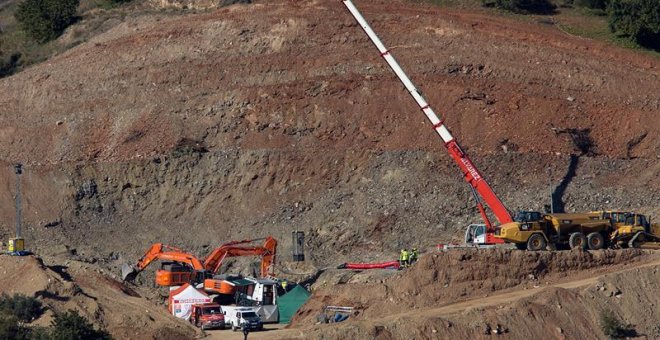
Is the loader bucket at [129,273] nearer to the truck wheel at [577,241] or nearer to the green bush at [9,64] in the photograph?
the truck wheel at [577,241]

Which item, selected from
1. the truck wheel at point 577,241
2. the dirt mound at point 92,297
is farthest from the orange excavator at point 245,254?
the truck wheel at point 577,241

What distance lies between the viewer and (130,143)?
64.8 meters

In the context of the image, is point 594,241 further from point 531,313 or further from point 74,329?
point 74,329

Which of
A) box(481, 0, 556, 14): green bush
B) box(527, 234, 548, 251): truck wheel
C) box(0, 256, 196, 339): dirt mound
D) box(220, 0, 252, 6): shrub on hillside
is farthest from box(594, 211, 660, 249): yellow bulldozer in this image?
box(220, 0, 252, 6): shrub on hillside

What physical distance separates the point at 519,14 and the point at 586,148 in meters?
12.4

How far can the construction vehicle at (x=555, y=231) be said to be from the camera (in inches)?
1916

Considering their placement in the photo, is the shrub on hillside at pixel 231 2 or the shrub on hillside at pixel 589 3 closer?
the shrub on hillside at pixel 231 2

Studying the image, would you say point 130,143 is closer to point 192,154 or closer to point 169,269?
point 192,154

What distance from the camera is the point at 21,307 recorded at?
44438mm

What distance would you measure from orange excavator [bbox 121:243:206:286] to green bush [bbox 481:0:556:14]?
25.5 m

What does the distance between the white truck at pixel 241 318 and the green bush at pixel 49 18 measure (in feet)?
116

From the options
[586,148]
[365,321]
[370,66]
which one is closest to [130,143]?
[370,66]

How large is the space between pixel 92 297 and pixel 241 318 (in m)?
4.94

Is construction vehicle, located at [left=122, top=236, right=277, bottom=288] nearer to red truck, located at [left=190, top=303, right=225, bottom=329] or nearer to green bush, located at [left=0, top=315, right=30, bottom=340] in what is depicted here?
red truck, located at [left=190, top=303, right=225, bottom=329]
